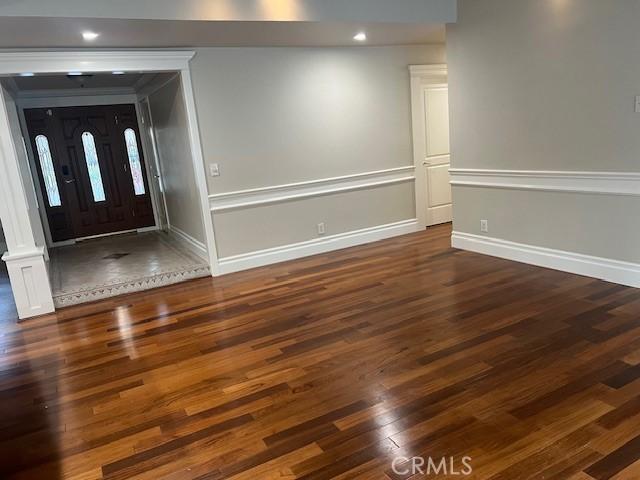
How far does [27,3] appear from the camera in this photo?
312cm

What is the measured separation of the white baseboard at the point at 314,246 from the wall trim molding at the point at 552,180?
3.91ft

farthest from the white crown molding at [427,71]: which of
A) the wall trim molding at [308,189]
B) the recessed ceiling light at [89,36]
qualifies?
the recessed ceiling light at [89,36]

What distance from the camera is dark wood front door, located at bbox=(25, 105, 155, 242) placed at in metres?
7.30

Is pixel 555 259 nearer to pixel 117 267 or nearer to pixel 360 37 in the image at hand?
pixel 360 37

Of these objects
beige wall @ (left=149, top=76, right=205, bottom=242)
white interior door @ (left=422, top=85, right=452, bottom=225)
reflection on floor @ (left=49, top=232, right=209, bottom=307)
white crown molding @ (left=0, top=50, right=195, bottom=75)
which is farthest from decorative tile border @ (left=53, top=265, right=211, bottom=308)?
white interior door @ (left=422, top=85, right=452, bottom=225)

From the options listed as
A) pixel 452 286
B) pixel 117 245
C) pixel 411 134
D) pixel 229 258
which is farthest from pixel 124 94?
pixel 452 286

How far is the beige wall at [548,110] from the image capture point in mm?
3641

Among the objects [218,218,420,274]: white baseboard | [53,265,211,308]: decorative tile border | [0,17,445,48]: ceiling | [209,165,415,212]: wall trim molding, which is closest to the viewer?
[0,17,445,48]: ceiling

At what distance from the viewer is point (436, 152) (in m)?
6.43

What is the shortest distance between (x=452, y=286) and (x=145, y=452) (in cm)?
285

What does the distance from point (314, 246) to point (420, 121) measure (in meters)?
2.20

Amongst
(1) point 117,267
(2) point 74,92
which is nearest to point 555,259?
(1) point 117,267

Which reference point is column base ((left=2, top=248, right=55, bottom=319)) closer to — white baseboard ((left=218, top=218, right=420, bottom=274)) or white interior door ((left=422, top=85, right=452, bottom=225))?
white baseboard ((left=218, top=218, right=420, bottom=274))

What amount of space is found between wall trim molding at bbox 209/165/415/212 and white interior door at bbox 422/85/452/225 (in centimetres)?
39
